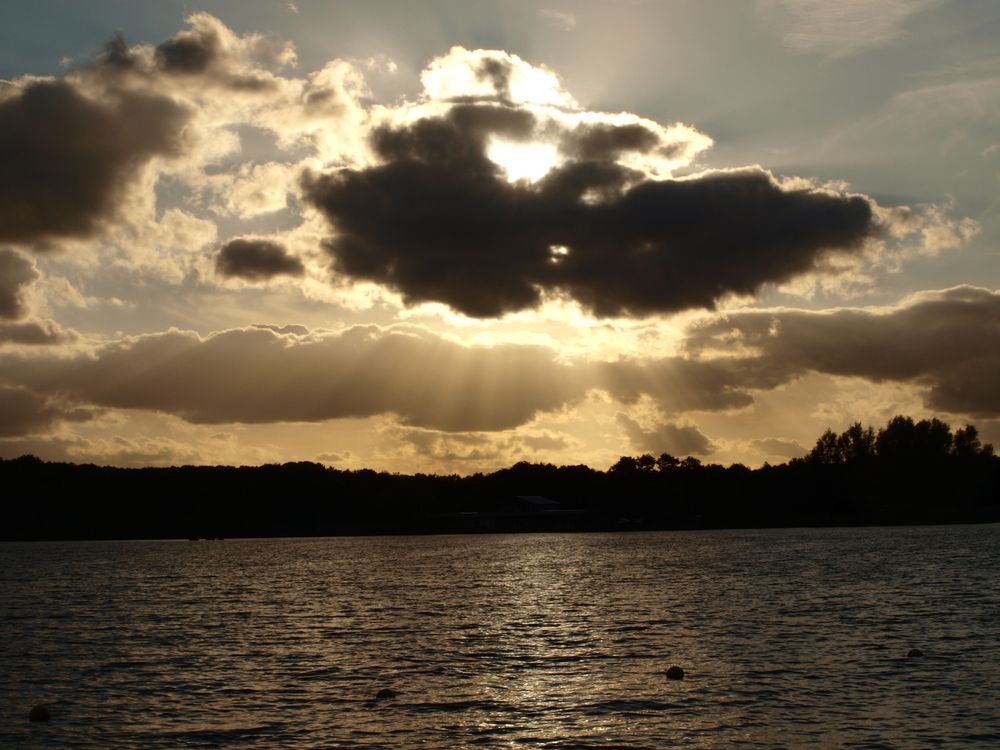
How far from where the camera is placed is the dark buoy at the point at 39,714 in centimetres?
4325

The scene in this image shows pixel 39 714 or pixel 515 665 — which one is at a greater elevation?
pixel 39 714

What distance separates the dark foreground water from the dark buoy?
72cm

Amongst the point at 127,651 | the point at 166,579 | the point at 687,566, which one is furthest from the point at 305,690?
the point at 687,566

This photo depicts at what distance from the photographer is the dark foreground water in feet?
131

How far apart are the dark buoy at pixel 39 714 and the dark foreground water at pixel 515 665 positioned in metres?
0.72

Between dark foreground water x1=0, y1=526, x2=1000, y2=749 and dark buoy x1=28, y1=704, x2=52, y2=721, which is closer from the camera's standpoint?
dark foreground water x1=0, y1=526, x2=1000, y2=749

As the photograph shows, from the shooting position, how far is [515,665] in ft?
183

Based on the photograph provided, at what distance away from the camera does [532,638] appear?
67688 mm

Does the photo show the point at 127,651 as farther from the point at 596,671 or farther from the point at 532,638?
the point at 596,671

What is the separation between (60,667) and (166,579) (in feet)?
285

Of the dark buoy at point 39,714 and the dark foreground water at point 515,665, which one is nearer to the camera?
the dark foreground water at point 515,665

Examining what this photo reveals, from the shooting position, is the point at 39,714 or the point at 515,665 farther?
the point at 515,665

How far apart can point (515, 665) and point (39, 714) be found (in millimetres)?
23429

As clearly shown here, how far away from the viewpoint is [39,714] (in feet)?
142
